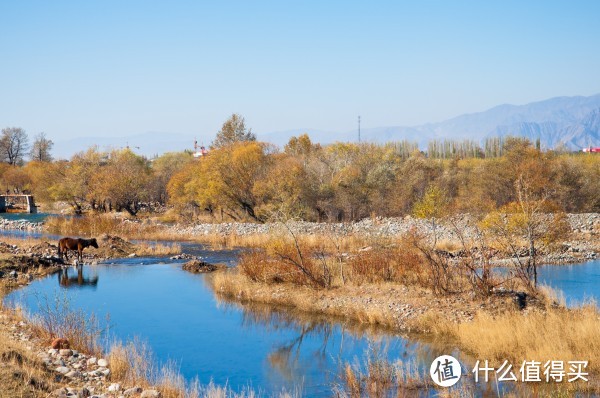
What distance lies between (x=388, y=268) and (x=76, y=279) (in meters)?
13.6

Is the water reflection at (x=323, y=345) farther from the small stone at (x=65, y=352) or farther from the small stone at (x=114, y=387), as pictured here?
the small stone at (x=65, y=352)

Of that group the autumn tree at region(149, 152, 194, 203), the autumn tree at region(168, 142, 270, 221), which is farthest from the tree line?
the autumn tree at region(149, 152, 194, 203)

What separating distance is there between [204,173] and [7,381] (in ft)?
141

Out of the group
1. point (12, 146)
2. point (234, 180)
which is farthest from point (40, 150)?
point (234, 180)

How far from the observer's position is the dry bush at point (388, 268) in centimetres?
2180

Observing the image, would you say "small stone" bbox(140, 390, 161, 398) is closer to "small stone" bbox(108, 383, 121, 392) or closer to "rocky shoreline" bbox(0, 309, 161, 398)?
"rocky shoreline" bbox(0, 309, 161, 398)

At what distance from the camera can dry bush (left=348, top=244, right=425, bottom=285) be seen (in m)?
21.8

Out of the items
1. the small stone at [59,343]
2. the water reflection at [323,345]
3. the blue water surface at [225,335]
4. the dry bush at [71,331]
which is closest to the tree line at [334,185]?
the blue water surface at [225,335]

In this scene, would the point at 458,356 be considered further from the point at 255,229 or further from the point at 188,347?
the point at 255,229

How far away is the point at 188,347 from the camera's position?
16766 millimetres

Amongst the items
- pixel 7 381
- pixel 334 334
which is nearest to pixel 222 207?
pixel 334 334

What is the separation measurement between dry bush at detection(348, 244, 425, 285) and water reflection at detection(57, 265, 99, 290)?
1067cm

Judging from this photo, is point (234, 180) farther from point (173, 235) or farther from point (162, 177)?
point (162, 177)

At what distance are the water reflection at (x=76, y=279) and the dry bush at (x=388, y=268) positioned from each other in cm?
1067
